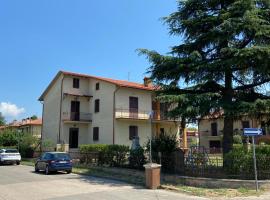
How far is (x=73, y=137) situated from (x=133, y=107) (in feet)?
26.7

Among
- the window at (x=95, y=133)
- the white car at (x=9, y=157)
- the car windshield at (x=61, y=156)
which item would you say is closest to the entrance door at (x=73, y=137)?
the window at (x=95, y=133)

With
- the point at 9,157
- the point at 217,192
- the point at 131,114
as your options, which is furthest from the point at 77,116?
the point at 217,192

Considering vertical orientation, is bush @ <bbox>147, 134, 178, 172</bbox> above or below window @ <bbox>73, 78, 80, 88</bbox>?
below

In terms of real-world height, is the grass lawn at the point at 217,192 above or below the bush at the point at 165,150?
below

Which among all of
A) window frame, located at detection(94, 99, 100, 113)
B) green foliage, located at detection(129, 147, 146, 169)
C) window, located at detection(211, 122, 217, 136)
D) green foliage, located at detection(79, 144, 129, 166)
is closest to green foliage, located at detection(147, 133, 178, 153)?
green foliage, located at detection(129, 147, 146, 169)

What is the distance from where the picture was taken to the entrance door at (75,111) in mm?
39344

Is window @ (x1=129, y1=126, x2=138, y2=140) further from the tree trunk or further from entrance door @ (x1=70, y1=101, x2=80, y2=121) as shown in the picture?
the tree trunk

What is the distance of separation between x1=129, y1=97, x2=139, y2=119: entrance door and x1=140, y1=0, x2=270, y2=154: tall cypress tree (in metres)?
18.3

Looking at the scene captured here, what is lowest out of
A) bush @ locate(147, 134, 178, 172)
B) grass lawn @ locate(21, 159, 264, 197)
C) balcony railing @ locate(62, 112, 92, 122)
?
grass lawn @ locate(21, 159, 264, 197)

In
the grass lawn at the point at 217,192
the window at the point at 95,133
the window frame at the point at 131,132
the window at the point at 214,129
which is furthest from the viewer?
the window at the point at 214,129

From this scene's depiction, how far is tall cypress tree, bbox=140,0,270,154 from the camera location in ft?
52.0

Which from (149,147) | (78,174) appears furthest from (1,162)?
(149,147)

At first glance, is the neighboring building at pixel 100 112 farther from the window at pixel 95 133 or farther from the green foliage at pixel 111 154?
the green foliage at pixel 111 154

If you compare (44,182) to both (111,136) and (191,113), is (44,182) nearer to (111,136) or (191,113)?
(191,113)
